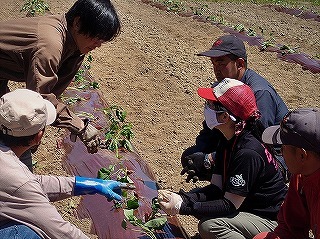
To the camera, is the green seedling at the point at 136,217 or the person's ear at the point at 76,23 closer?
the person's ear at the point at 76,23

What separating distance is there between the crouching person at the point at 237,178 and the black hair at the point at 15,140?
1.01 metres

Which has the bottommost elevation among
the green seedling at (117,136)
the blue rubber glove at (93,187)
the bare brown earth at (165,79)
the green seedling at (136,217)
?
the bare brown earth at (165,79)

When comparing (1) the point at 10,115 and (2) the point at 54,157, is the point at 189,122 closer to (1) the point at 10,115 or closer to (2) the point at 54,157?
(2) the point at 54,157

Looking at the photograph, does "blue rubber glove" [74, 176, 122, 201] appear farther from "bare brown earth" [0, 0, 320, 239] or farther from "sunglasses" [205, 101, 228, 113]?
"sunglasses" [205, 101, 228, 113]

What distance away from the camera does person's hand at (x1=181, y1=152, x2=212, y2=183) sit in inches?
143

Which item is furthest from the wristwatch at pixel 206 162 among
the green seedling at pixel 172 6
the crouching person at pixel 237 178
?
the green seedling at pixel 172 6

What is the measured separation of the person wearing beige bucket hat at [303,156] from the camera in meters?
2.30

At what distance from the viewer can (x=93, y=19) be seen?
2797 millimetres

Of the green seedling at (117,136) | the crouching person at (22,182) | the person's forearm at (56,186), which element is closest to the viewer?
the crouching person at (22,182)

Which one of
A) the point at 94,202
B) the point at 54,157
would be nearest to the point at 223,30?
the point at 54,157

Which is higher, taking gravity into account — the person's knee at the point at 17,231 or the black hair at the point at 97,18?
the black hair at the point at 97,18

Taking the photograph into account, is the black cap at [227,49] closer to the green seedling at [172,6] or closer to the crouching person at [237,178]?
the crouching person at [237,178]

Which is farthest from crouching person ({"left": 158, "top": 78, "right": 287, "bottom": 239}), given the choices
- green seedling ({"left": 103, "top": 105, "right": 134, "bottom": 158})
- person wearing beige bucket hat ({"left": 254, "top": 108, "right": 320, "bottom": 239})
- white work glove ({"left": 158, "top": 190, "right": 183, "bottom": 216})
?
green seedling ({"left": 103, "top": 105, "right": 134, "bottom": 158})

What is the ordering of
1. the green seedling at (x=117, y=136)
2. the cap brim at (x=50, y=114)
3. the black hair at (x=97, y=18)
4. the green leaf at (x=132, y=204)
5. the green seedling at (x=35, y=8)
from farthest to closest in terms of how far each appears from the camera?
1. the green seedling at (x=35, y=8)
2. the green seedling at (x=117, y=136)
3. the green leaf at (x=132, y=204)
4. the black hair at (x=97, y=18)
5. the cap brim at (x=50, y=114)
